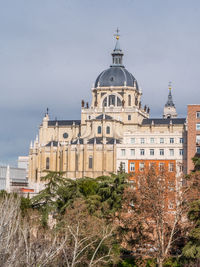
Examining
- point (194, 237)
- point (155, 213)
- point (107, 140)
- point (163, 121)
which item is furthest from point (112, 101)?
point (194, 237)

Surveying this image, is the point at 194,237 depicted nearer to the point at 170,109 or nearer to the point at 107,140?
the point at 107,140

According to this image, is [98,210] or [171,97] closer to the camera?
[98,210]

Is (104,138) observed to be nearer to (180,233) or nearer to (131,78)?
(131,78)

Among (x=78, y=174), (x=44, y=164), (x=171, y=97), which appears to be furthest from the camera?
(x=171, y=97)

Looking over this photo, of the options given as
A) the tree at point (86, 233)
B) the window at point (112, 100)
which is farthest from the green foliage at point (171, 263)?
the window at point (112, 100)

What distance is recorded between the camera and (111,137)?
11931 centimetres

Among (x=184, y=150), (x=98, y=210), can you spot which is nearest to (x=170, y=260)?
(x=98, y=210)

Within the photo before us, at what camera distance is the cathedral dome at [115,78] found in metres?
133

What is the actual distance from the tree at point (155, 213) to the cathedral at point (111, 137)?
147 ft

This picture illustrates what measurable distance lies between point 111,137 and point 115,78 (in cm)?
1952

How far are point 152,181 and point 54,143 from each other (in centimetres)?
7693

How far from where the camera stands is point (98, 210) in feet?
178

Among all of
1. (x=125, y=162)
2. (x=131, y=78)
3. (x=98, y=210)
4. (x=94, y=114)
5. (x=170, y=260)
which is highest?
(x=131, y=78)

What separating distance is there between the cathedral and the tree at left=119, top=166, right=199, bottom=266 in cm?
4491
